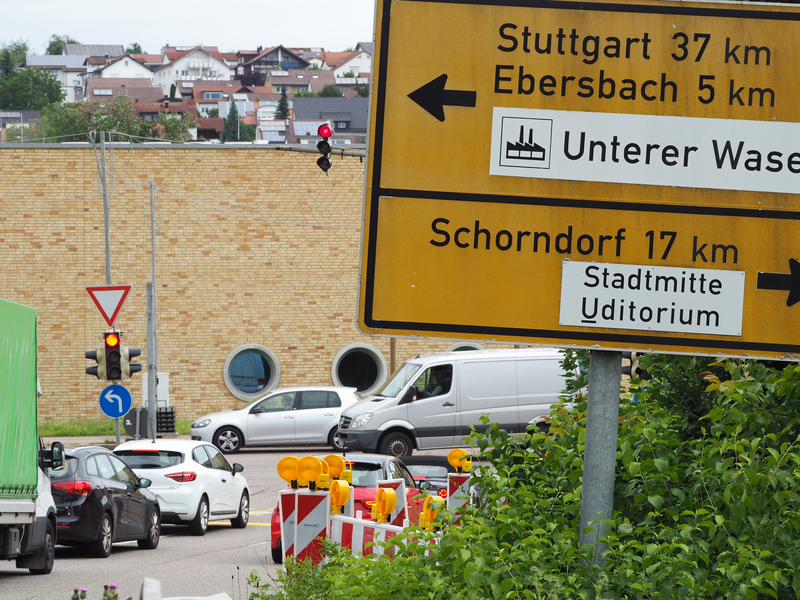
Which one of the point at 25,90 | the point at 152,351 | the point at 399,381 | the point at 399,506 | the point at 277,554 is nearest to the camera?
the point at 399,506

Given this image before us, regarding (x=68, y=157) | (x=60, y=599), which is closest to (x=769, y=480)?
(x=60, y=599)

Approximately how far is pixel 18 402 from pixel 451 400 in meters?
11.5

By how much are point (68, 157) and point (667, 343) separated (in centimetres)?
3067

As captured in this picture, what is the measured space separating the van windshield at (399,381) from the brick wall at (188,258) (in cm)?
873

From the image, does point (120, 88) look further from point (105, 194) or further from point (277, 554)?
point (277, 554)

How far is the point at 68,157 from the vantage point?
31047mm

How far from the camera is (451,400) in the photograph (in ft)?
69.2

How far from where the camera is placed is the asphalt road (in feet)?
33.6

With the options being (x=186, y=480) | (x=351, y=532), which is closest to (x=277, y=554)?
(x=186, y=480)

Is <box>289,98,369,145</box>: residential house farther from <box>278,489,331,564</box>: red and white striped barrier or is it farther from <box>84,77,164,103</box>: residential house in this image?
<box>278,489,331,564</box>: red and white striped barrier

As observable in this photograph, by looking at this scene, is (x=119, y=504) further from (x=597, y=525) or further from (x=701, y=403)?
(x=597, y=525)

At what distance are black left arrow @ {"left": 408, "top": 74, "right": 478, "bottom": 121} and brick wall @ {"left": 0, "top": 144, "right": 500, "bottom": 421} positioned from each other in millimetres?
27479

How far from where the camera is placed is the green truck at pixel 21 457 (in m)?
10.5

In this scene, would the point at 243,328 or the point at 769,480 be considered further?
the point at 243,328
